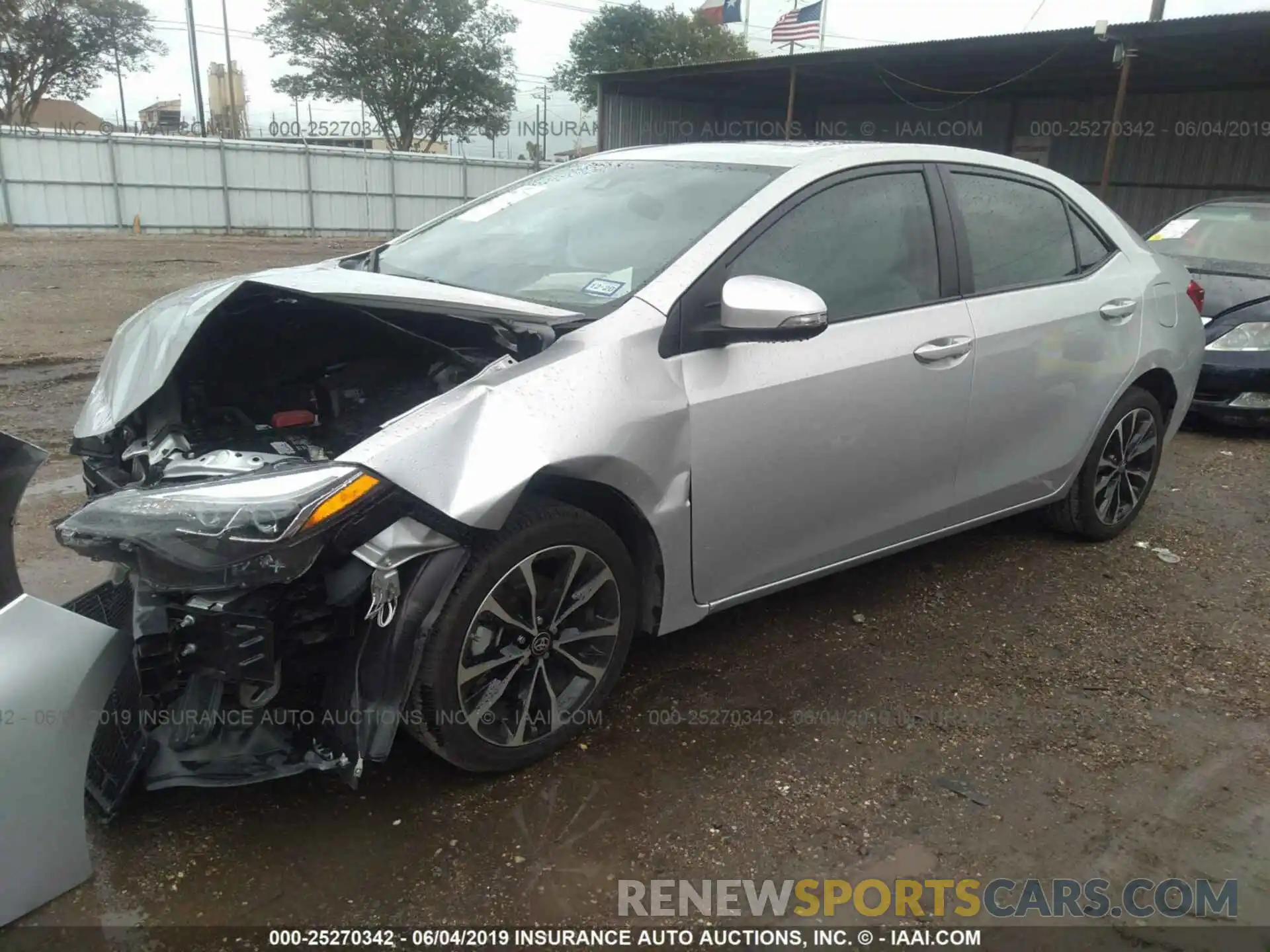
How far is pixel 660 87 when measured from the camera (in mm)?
19281

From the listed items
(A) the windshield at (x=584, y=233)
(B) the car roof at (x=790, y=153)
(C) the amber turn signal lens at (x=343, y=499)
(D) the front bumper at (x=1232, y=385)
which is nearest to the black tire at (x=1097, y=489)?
(B) the car roof at (x=790, y=153)

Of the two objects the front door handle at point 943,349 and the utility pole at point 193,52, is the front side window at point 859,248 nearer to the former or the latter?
the front door handle at point 943,349

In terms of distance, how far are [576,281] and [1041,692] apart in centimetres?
200

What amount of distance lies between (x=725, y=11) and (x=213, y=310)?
32.6 metres

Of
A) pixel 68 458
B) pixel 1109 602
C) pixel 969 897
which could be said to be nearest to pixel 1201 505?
pixel 1109 602

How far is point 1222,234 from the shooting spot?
7406 mm

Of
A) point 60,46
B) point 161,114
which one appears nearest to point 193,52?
point 60,46

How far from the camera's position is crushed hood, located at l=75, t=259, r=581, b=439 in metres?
2.42

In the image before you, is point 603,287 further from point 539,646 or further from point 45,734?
point 45,734

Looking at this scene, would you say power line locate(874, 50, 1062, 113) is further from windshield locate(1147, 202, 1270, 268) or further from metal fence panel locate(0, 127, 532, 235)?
metal fence panel locate(0, 127, 532, 235)

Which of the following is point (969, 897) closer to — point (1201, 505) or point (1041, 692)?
point (1041, 692)

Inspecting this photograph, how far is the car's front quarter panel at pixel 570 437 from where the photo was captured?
7.22 feet

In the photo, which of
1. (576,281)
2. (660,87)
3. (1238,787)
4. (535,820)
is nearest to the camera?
(535,820)

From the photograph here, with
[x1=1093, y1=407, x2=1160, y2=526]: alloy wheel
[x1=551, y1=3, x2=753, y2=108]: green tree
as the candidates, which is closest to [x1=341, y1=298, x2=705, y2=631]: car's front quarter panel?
[x1=1093, y1=407, x2=1160, y2=526]: alloy wheel
